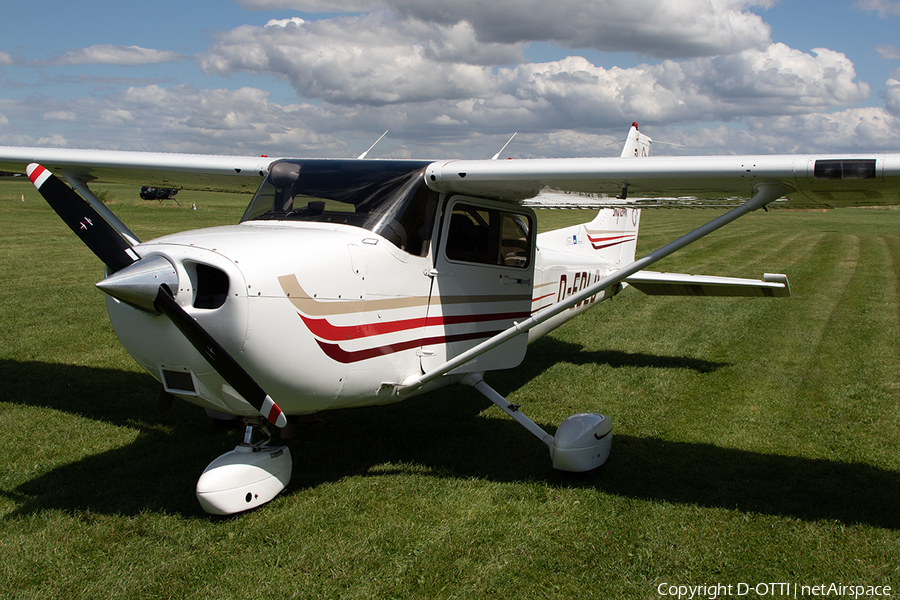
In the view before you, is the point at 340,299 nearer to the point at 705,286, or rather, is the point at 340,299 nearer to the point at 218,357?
the point at 218,357

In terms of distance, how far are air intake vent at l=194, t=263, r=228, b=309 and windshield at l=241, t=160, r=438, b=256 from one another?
97 centimetres

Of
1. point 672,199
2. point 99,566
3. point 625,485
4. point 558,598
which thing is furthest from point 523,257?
point 99,566

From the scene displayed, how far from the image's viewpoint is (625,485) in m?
4.59

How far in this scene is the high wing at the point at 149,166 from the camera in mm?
5718

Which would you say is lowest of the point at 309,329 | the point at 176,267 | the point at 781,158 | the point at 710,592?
the point at 710,592

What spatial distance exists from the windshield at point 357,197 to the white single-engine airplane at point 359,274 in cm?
1

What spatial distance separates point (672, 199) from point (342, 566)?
393 centimetres

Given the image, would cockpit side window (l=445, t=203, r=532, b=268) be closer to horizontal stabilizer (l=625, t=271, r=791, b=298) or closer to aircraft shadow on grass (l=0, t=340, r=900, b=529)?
aircraft shadow on grass (l=0, t=340, r=900, b=529)

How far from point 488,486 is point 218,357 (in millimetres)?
2126

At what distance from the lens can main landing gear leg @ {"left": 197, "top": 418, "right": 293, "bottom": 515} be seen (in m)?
3.87

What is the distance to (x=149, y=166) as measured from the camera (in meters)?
6.11

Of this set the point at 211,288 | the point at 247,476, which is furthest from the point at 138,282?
the point at 247,476

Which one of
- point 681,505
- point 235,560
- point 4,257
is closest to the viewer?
Result: point 235,560

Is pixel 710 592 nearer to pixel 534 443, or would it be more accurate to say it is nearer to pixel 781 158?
pixel 534 443
